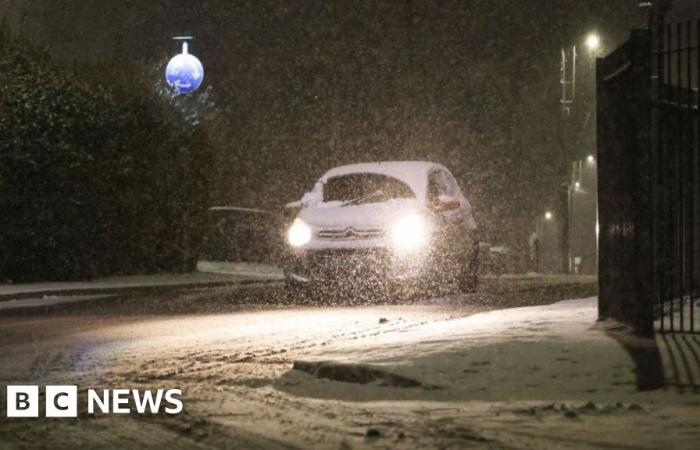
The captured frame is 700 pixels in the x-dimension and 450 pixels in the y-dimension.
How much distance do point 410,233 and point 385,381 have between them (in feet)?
27.1

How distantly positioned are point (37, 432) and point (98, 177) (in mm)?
18263

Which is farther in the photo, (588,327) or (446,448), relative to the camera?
(588,327)

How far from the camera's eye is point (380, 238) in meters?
16.8

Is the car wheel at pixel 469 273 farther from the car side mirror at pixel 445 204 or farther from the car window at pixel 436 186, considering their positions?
the car window at pixel 436 186

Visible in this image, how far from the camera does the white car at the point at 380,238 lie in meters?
16.8

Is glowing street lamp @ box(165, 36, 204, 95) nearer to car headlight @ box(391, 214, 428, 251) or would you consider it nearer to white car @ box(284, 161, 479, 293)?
white car @ box(284, 161, 479, 293)

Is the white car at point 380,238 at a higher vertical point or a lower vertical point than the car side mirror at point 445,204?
lower

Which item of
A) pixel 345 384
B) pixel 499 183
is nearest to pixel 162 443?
pixel 345 384

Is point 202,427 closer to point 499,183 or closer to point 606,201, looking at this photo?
point 606,201

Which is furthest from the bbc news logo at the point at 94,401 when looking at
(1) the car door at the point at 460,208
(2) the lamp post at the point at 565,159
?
(2) the lamp post at the point at 565,159

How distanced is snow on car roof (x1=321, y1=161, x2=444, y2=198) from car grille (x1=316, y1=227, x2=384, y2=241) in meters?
1.17

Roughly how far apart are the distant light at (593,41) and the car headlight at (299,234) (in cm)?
2172

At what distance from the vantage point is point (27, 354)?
11227 mm

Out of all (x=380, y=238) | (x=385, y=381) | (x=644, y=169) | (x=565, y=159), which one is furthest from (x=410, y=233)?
(x=565, y=159)
